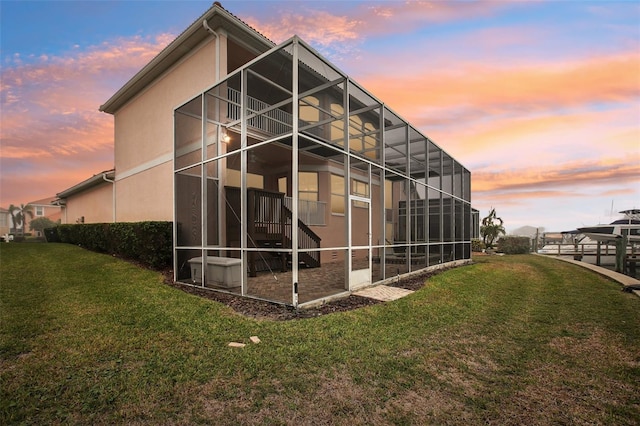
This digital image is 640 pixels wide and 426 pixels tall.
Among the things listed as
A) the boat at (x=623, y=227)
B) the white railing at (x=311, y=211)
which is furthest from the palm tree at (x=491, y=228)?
the white railing at (x=311, y=211)

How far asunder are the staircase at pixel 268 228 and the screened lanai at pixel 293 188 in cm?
4

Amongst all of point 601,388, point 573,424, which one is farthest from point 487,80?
point 573,424

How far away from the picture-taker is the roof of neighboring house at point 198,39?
850cm

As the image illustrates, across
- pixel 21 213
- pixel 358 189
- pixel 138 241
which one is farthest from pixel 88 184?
pixel 21 213

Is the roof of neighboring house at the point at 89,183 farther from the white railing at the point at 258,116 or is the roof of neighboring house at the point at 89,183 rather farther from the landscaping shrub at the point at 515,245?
the landscaping shrub at the point at 515,245

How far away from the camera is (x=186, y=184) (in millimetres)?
8148

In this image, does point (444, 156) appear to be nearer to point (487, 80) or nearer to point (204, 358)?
point (487, 80)

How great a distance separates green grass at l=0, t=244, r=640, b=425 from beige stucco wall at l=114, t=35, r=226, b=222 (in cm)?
600

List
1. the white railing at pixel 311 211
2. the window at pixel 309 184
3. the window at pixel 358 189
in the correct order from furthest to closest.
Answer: the window at pixel 358 189
the window at pixel 309 184
the white railing at pixel 311 211

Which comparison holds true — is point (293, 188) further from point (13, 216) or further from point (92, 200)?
point (13, 216)

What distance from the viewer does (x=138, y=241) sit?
9477 mm

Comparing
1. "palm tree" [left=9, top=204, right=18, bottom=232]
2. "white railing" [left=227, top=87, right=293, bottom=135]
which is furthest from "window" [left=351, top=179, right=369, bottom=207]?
"palm tree" [left=9, top=204, right=18, bottom=232]

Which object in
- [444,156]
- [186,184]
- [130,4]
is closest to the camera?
[130,4]

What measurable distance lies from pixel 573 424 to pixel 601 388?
92 centimetres
